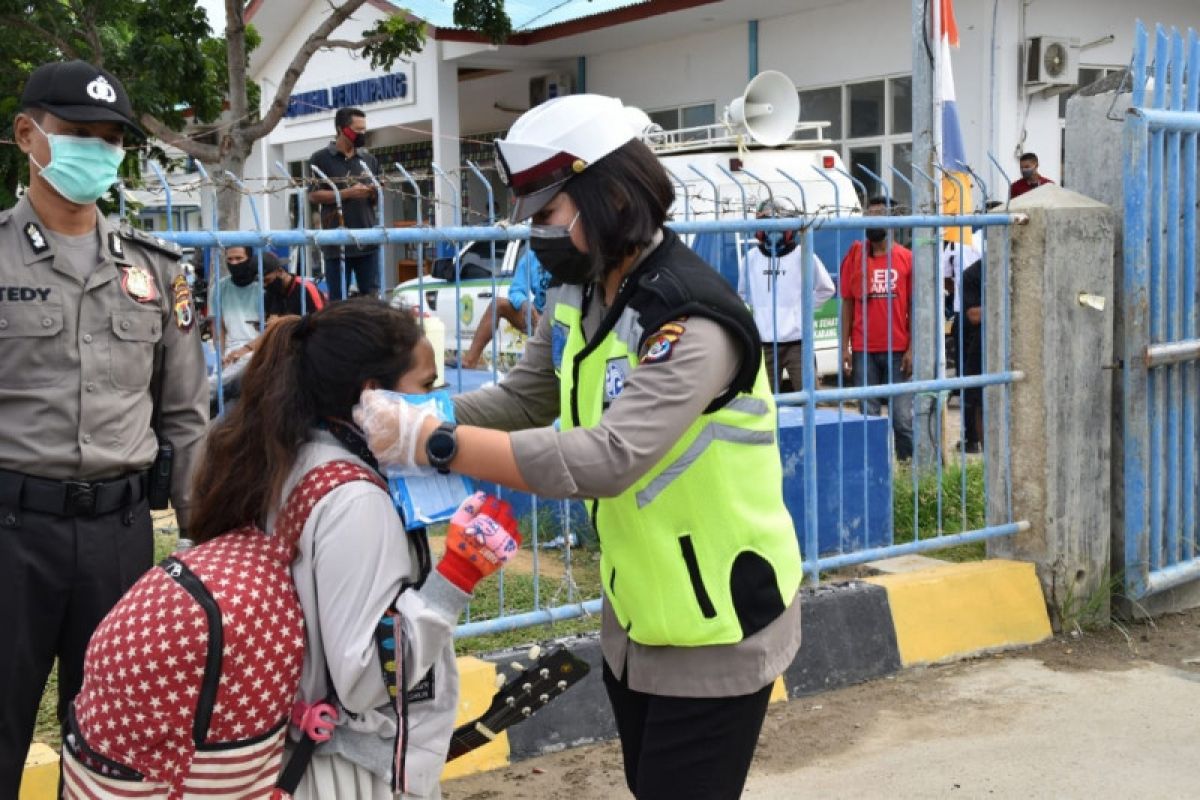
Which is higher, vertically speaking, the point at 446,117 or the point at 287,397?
the point at 446,117

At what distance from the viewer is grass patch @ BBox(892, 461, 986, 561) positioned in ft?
22.2

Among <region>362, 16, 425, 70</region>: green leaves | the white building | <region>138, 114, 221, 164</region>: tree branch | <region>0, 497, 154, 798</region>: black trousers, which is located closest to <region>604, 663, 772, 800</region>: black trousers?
<region>0, 497, 154, 798</region>: black trousers

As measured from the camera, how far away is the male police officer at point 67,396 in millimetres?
3393

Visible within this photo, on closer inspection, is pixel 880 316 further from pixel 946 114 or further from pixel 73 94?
pixel 73 94

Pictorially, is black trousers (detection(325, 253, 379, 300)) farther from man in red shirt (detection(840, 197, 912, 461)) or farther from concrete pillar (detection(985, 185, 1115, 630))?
man in red shirt (detection(840, 197, 912, 461))

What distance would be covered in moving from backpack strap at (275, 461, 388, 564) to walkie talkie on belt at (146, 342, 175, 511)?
1341mm

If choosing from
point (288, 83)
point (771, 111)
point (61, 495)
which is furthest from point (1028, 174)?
point (61, 495)

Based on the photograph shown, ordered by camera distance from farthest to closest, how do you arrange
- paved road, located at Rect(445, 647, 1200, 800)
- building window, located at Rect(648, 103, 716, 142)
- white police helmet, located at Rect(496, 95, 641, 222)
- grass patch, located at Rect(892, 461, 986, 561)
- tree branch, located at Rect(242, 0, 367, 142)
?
1. building window, located at Rect(648, 103, 716, 142)
2. tree branch, located at Rect(242, 0, 367, 142)
3. grass patch, located at Rect(892, 461, 986, 561)
4. paved road, located at Rect(445, 647, 1200, 800)
5. white police helmet, located at Rect(496, 95, 641, 222)

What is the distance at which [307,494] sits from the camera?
96.7 inches

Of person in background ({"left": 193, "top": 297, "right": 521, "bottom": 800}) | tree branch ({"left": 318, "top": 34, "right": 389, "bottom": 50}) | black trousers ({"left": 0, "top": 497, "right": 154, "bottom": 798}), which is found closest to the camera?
person in background ({"left": 193, "top": 297, "right": 521, "bottom": 800})

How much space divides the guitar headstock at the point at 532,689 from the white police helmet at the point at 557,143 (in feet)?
2.81

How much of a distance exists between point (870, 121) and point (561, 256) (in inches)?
640

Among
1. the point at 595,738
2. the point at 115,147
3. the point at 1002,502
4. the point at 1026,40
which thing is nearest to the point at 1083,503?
the point at 1002,502

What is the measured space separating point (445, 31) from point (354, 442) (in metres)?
18.5
